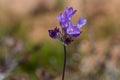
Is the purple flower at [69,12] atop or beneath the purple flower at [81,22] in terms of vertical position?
atop

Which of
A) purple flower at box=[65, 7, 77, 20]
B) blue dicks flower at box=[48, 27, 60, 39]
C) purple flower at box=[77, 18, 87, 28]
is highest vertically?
purple flower at box=[65, 7, 77, 20]

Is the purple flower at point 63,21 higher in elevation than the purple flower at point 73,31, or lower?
higher

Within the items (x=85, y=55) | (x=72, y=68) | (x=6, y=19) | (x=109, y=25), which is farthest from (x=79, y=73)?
(x=6, y=19)

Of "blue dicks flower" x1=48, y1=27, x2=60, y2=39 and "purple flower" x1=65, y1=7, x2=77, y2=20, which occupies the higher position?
"purple flower" x1=65, y1=7, x2=77, y2=20

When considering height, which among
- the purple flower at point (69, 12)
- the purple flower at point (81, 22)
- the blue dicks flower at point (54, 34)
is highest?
the purple flower at point (69, 12)

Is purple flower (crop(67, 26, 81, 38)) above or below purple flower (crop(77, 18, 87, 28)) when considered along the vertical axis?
below

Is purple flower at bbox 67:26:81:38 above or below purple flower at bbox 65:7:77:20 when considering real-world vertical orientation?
below

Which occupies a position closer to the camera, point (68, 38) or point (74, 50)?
point (68, 38)

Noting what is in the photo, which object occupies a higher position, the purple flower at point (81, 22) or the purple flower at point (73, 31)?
the purple flower at point (81, 22)

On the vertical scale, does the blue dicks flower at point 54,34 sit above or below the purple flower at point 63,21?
below

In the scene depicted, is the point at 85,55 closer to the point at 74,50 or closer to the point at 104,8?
the point at 74,50

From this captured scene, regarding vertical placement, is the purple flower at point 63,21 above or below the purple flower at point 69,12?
below
